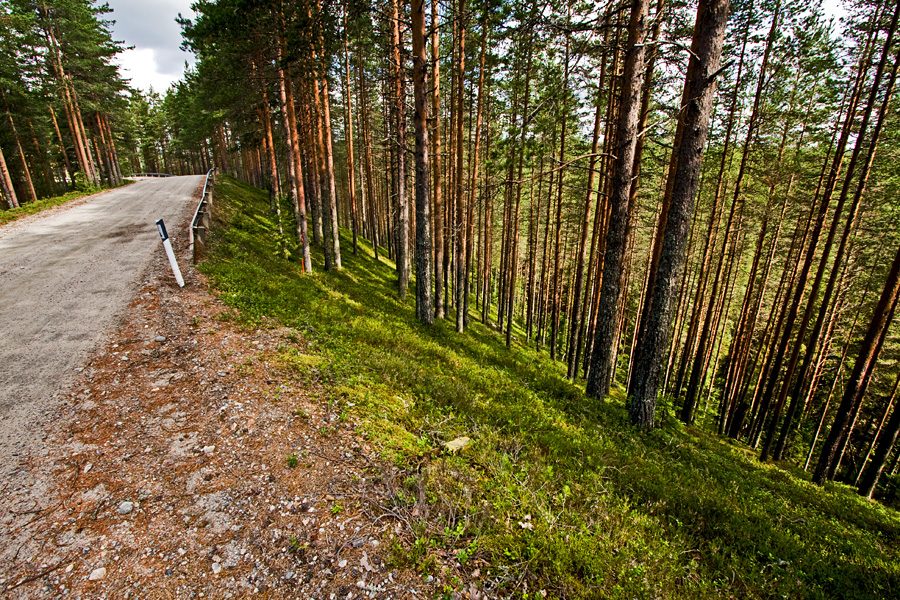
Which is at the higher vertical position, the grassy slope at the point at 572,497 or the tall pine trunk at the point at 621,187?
the tall pine trunk at the point at 621,187

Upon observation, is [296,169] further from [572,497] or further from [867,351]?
[867,351]

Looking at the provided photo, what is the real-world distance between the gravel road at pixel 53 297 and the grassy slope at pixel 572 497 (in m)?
2.65

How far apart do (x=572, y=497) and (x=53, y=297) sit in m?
11.7

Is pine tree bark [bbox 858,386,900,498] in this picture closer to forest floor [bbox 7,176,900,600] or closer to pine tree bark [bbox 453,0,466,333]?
forest floor [bbox 7,176,900,600]

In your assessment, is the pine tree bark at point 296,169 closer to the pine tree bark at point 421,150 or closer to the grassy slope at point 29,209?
the pine tree bark at point 421,150

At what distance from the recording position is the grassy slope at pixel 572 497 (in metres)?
3.40

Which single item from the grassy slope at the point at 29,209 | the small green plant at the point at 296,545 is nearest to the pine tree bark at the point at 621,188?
the small green plant at the point at 296,545

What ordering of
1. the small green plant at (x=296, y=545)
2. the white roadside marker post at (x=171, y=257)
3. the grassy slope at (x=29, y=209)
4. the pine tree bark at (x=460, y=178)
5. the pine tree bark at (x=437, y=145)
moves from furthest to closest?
the grassy slope at (x=29, y=209)
the pine tree bark at (x=460, y=178)
the pine tree bark at (x=437, y=145)
the white roadside marker post at (x=171, y=257)
the small green plant at (x=296, y=545)

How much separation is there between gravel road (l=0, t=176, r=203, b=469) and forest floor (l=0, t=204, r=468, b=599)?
39 centimetres

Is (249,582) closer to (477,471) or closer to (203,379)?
(477,471)

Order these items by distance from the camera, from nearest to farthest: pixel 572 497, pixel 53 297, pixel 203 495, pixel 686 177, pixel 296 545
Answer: pixel 296 545, pixel 203 495, pixel 572 497, pixel 686 177, pixel 53 297

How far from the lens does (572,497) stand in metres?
4.28

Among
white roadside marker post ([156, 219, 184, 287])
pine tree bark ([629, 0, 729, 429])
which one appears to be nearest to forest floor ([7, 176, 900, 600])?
white roadside marker post ([156, 219, 184, 287])

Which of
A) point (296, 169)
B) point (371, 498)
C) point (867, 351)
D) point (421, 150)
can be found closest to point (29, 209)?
point (296, 169)
